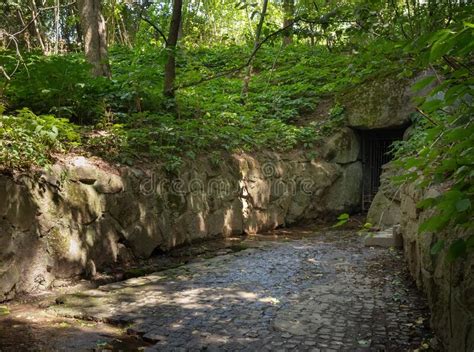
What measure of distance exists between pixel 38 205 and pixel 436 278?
4401mm

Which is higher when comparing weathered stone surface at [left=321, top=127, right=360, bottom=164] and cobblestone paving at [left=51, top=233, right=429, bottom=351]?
weathered stone surface at [left=321, top=127, right=360, bottom=164]

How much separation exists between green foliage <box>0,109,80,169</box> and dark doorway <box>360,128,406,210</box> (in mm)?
9074

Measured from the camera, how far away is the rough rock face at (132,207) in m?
4.80

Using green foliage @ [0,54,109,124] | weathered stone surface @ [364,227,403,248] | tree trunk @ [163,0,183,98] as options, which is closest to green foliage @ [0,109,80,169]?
green foliage @ [0,54,109,124]

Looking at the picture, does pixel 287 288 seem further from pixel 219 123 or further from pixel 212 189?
pixel 219 123

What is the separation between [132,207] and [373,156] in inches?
344

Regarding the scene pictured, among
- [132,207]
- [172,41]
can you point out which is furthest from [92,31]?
[132,207]

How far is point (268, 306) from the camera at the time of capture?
4668mm

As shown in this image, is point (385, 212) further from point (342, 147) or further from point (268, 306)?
point (268, 306)

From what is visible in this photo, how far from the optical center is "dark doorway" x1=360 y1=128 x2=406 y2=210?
12.6m

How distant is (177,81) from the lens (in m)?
10.2

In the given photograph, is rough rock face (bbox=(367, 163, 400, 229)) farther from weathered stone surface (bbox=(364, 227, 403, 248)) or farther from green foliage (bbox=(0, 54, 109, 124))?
green foliage (bbox=(0, 54, 109, 124))

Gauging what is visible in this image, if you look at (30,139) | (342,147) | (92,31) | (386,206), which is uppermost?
(92,31)

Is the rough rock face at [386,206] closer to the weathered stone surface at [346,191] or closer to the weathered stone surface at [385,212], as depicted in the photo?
the weathered stone surface at [385,212]
